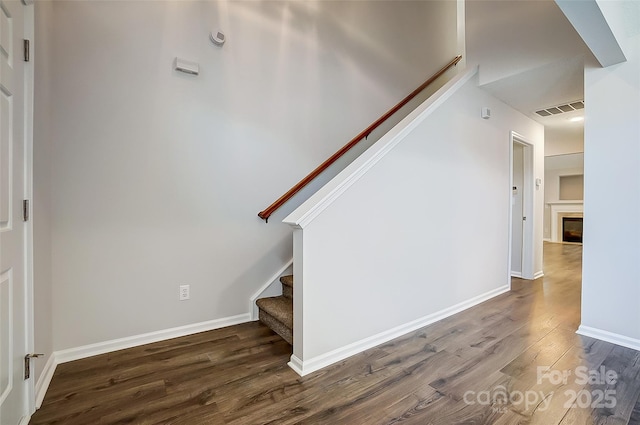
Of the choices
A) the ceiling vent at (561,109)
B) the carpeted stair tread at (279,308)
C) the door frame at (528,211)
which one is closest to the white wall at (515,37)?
the ceiling vent at (561,109)

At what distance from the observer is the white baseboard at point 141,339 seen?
1.95m

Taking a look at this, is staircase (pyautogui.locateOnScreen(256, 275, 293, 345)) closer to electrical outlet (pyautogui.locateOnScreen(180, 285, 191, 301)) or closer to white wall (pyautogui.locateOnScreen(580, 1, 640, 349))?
electrical outlet (pyautogui.locateOnScreen(180, 285, 191, 301))

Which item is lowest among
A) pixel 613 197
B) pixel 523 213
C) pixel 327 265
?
pixel 327 265

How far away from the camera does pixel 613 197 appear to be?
2.26m

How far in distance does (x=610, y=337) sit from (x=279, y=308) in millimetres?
2569

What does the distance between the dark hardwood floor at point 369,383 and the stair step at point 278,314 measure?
0.07 m

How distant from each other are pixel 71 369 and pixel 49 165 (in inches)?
50.6

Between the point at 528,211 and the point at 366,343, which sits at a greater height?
the point at 528,211

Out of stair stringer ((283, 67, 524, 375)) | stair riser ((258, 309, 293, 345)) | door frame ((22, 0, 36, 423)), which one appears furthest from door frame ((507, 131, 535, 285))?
door frame ((22, 0, 36, 423))

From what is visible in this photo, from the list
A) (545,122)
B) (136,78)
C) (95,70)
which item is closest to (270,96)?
(136,78)

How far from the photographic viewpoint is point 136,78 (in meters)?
2.13

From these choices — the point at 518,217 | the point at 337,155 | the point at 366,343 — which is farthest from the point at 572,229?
the point at 366,343

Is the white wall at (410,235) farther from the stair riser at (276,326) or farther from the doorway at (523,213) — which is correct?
the doorway at (523,213)

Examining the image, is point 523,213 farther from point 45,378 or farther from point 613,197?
point 45,378
